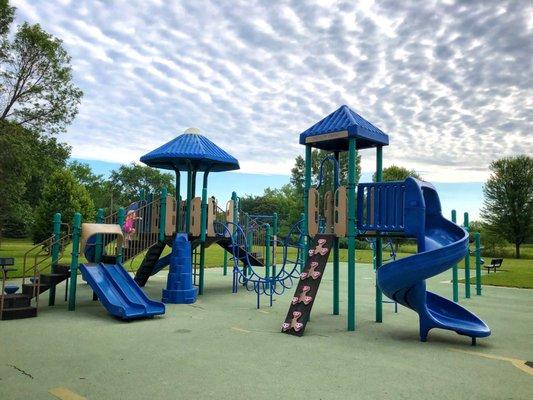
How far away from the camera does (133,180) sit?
8912 centimetres

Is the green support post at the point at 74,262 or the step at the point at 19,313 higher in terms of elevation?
the green support post at the point at 74,262

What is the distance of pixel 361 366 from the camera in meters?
5.82

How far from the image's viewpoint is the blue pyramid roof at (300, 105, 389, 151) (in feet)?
A: 29.1

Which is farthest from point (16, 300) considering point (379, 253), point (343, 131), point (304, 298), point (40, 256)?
point (379, 253)

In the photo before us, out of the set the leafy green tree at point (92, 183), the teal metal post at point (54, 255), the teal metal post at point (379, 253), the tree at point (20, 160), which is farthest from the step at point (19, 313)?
the leafy green tree at point (92, 183)

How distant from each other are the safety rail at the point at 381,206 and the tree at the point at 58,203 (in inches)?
1232

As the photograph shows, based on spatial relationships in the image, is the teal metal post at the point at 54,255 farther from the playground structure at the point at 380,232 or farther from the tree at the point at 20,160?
the tree at the point at 20,160

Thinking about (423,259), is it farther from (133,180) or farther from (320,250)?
(133,180)

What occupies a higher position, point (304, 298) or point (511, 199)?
point (511, 199)

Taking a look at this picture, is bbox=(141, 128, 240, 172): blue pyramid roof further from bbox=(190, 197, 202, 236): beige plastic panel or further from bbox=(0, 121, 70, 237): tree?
bbox=(0, 121, 70, 237): tree

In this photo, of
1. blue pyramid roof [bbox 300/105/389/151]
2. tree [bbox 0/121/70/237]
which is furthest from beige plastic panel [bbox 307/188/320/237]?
tree [bbox 0/121/70/237]

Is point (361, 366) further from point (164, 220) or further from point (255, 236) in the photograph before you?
point (255, 236)

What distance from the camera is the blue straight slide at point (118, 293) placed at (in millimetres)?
8867

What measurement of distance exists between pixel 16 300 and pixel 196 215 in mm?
5156
